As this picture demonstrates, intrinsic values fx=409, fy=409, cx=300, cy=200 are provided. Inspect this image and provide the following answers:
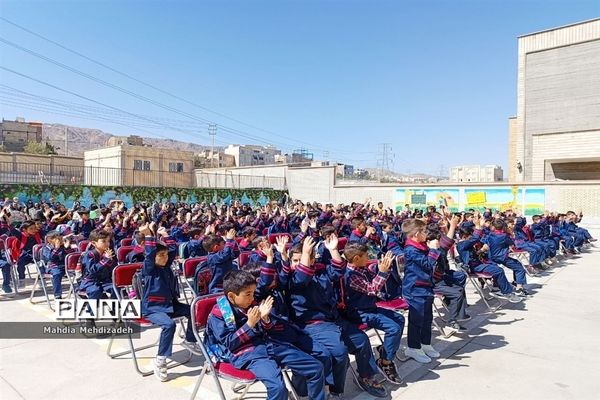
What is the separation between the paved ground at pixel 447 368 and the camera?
376 centimetres

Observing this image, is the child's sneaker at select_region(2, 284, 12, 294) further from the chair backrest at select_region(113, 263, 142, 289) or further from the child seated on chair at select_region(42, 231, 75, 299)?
the chair backrest at select_region(113, 263, 142, 289)

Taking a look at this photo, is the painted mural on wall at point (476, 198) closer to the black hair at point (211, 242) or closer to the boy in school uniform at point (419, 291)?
the boy in school uniform at point (419, 291)

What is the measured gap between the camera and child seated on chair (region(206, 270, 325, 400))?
3051mm

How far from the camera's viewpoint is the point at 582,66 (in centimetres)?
2731

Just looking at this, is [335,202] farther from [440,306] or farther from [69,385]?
[69,385]

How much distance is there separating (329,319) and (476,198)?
1787 centimetres

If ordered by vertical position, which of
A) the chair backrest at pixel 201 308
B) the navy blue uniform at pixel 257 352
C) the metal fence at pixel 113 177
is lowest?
the navy blue uniform at pixel 257 352

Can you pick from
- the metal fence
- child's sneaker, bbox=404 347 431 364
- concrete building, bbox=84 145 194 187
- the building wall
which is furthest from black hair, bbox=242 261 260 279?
the building wall

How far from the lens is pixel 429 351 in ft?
15.4

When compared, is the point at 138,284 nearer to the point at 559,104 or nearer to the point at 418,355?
the point at 418,355

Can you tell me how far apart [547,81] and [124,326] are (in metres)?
32.5

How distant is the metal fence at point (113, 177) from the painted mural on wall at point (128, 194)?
20.5 inches

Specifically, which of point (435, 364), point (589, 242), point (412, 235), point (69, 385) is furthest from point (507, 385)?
point (589, 242)

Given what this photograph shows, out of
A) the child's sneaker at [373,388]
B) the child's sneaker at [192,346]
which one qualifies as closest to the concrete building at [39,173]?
the child's sneaker at [192,346]
